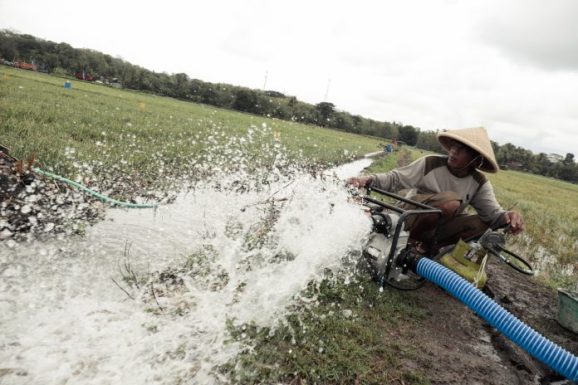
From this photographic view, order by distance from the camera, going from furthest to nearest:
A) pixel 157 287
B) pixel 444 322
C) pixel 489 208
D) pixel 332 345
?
pixel 489 208 < pixel 444 322 < pixel 157 287 < pixel 332 345

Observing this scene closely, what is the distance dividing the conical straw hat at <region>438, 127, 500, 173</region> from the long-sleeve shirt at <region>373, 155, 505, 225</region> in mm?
288

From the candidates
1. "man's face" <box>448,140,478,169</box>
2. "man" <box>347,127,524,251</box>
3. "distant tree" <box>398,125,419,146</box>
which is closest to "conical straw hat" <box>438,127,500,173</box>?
"man" <box>347,127,524,251</box>

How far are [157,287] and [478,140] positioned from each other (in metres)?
3.52

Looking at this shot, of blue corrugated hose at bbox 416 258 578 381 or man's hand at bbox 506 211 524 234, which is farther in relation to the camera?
man's hand at bbox 506 211 524 234

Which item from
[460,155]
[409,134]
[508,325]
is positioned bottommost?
[508,325]

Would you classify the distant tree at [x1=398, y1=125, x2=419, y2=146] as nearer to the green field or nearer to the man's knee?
the green field

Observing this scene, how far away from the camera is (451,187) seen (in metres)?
4.39

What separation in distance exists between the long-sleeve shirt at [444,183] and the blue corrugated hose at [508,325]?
4.81ft

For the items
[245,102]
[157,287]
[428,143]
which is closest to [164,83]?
[245,102]

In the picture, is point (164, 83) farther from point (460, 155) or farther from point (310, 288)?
point (310, 288)

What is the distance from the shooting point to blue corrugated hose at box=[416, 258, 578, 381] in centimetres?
241

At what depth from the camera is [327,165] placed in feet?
40.2

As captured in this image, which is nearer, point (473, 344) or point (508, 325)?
point (508, 325)

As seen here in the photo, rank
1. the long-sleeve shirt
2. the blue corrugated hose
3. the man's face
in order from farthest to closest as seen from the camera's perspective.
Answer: the long-sleeve shirt < the man's face < the blue corrugated hose
